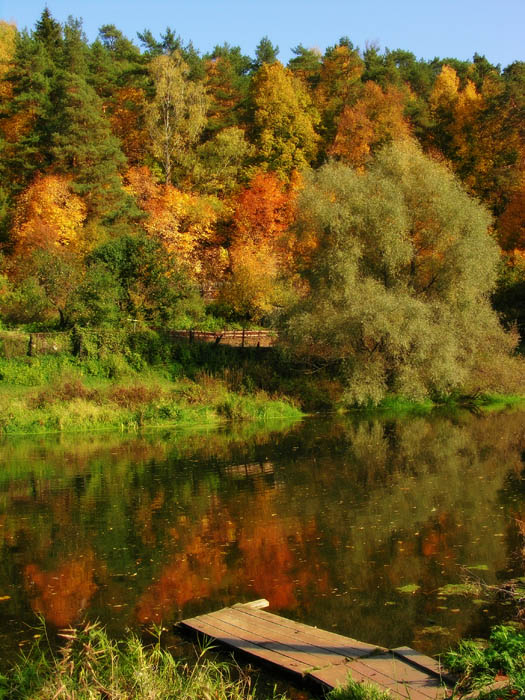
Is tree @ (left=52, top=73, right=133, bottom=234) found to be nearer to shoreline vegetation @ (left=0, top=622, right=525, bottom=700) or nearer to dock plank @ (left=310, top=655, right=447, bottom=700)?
shoreline vegetation @ (left=0, top=622, right=525, bottom=700)

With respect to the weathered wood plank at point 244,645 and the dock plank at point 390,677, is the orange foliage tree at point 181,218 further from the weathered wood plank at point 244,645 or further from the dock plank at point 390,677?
→ the dock plank at point 390,677

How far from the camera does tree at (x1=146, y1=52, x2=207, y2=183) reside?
49688 millimetres

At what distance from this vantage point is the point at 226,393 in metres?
29.5

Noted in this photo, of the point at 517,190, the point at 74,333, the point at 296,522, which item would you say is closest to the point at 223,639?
the point at 296,522

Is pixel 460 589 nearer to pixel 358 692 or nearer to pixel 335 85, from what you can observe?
pixel 358 692

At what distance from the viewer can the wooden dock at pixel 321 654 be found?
670cm

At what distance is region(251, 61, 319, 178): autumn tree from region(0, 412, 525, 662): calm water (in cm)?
3540

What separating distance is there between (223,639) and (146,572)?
119 inches

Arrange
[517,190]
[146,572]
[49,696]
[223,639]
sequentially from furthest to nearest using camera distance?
[517,190] → [146,572] → [223,639] → [49,696]

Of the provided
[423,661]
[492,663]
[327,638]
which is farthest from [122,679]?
[492,663]

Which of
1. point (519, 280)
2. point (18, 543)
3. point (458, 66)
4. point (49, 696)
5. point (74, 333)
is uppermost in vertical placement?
point (458, 66)

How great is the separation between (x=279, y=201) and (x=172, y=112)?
9.43 m

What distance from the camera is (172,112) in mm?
50938

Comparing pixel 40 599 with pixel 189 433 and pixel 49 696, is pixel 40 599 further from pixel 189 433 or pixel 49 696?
pixel 189 433
